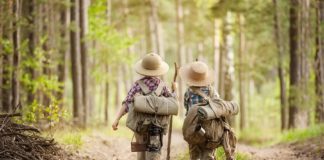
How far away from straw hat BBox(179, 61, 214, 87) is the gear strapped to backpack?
A: 0.40 metres

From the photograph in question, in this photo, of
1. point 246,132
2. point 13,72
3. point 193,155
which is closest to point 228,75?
point 246,132

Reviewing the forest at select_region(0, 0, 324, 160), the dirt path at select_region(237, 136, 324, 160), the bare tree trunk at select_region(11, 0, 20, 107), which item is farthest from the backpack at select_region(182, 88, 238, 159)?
the bare tree trunk at select_region(11, 0, 20, 107)

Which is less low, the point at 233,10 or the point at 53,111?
the point at 233,10

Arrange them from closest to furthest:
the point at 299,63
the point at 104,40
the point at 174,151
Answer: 1. the point at 174,151
2. the point at 299,63
3. the point at 104,40

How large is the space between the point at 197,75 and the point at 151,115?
3.04 ft

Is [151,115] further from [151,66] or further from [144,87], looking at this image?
[151,66]

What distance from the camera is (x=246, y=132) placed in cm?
2589

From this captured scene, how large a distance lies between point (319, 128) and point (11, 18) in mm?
8904

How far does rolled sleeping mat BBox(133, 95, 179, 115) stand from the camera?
8.32 meters

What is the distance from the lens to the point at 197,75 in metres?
8.59

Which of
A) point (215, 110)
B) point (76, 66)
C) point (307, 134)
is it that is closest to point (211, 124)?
point (215, 110)

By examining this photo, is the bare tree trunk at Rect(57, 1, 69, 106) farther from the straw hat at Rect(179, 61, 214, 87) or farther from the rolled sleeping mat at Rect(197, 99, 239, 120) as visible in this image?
the rolled sleeping mat at Rect(197, 99, 239, 120)

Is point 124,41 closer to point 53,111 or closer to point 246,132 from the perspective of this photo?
point 246,132

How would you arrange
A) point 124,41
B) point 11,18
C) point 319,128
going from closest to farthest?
point 11,18
point 319,128
point 124,41
